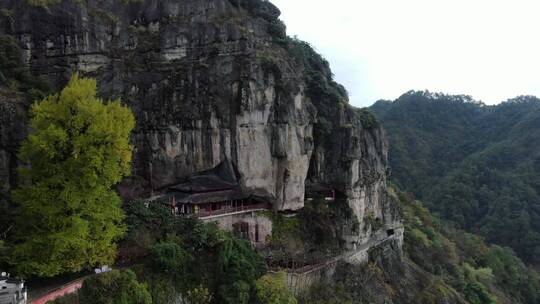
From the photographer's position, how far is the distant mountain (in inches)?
2677

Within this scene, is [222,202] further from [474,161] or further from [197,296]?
[474,161]

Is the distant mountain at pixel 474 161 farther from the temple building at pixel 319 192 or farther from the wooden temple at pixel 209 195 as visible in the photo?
the wooden temple at pixel 209 195

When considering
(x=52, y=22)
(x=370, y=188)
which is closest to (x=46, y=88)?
(x=52, y=22)

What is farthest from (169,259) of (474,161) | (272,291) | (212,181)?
(474,161)

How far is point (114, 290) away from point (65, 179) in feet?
16.4

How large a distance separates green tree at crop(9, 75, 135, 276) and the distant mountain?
63.0 meters

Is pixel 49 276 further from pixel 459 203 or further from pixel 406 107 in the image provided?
pixel 406 107

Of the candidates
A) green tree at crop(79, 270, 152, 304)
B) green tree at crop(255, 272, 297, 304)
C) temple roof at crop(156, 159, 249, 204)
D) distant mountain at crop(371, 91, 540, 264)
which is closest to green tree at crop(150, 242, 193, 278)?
green tree at crop(79, 270, 152, 304)

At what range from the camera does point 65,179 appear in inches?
730

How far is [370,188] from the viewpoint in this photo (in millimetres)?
36969

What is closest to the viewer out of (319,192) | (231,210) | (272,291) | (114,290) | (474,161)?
(114,290)

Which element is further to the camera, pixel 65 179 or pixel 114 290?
pixel 114 290

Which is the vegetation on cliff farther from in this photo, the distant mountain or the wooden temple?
the distant mountain

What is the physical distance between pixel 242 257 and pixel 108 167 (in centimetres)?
813
